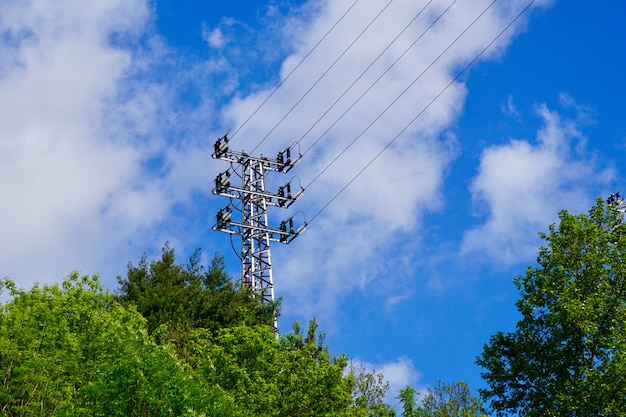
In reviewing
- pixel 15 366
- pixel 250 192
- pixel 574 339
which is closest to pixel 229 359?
pixel 15 366

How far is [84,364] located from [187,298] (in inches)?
578

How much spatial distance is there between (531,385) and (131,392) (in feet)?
53.8

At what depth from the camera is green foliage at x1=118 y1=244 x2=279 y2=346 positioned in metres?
43.8

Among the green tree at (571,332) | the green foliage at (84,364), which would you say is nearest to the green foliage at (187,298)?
the green foliage at (84,364)

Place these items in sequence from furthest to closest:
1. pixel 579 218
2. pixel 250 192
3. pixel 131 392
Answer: pixel 250 192 < pixel 579 218 < pixel 131 392

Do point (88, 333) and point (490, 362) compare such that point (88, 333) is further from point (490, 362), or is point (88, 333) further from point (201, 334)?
point (490, 362)

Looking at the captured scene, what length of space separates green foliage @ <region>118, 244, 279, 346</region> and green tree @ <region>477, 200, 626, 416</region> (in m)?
12.7

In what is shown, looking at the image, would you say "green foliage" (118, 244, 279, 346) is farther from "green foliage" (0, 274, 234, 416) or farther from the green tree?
the green tree

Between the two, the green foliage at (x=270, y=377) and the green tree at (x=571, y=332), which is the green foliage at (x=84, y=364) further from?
the green tree at (x=571, y=332)

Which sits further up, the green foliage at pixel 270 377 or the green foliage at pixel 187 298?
the green foliage at pixel 187 298

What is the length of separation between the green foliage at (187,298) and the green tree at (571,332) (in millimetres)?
12682

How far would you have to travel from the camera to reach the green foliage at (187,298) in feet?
144

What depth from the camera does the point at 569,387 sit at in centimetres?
3228

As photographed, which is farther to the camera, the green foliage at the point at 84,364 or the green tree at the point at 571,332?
the green tree at the point at 571,332
